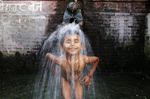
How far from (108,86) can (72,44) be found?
15.5 ft

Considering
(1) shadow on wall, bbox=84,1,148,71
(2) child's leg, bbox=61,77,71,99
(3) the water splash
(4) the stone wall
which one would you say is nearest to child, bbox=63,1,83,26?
(3) the water splash

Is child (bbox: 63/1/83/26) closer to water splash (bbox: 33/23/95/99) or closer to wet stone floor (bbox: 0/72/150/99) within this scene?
water splash (bbox: 33/23/95/99)

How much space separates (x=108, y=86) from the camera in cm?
1013

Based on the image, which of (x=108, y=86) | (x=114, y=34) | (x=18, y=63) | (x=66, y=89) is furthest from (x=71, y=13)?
(x=66, y=89)

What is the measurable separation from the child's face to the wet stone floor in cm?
305

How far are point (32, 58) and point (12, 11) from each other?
149 cm

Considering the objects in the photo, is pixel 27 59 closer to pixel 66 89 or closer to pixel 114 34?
pixel 114 34

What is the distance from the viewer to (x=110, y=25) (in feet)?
40.6

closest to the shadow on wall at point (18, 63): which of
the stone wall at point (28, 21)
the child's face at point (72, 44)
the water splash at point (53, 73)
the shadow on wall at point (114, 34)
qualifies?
the stone wall at point (28, 21)

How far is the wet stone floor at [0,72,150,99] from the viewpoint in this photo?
29.2 feet

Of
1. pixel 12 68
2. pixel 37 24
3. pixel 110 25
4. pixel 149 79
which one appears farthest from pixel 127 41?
pixel 12 68

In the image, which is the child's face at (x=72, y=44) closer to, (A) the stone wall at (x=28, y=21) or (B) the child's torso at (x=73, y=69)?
(B) the child's torso at (x=73, y=69)

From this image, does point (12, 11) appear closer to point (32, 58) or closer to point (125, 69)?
point (32, 58)

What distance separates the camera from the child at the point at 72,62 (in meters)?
5.60
